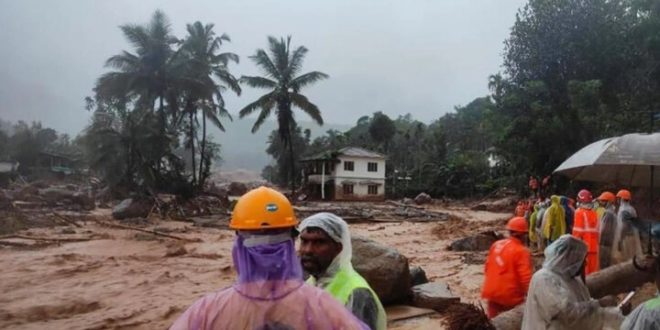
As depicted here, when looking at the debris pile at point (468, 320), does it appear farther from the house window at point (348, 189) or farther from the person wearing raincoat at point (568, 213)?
the house window at point (348, 189)

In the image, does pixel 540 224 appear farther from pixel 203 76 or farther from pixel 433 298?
pixel 203 76

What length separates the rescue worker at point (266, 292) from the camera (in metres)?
1.57

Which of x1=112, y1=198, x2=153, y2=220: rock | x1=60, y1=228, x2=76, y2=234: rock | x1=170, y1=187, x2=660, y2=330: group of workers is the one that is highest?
x1=170, y1=187, x2=660, y2=330: group of workers

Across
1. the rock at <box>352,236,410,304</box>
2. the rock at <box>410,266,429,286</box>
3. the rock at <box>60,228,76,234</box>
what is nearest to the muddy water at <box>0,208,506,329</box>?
the rock at <box>60,228,76,234</box>

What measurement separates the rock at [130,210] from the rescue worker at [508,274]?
2135 cm

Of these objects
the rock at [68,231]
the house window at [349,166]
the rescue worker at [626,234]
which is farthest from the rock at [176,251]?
the house window at [349,166]

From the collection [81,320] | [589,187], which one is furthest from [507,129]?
[81,320]

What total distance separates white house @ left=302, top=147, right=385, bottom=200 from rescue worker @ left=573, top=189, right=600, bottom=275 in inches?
1309

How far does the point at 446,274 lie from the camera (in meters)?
11.0

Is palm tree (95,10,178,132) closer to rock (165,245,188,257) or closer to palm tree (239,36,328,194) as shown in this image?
palm tree (239,36,328,194)

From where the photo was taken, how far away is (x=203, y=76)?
32.7 m

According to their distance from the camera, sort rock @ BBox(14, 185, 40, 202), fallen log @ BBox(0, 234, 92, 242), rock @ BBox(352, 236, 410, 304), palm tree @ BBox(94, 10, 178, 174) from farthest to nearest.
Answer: palm tree @ BBox(94, 10, 178, 174), rock @ BBox(14, 185, 40, 202), fallen log @ BBox(0, 234, 92, 242), rock @ BBox(352, 236, 410, 304)

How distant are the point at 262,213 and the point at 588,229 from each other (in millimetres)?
7834

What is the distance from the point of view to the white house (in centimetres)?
4197
